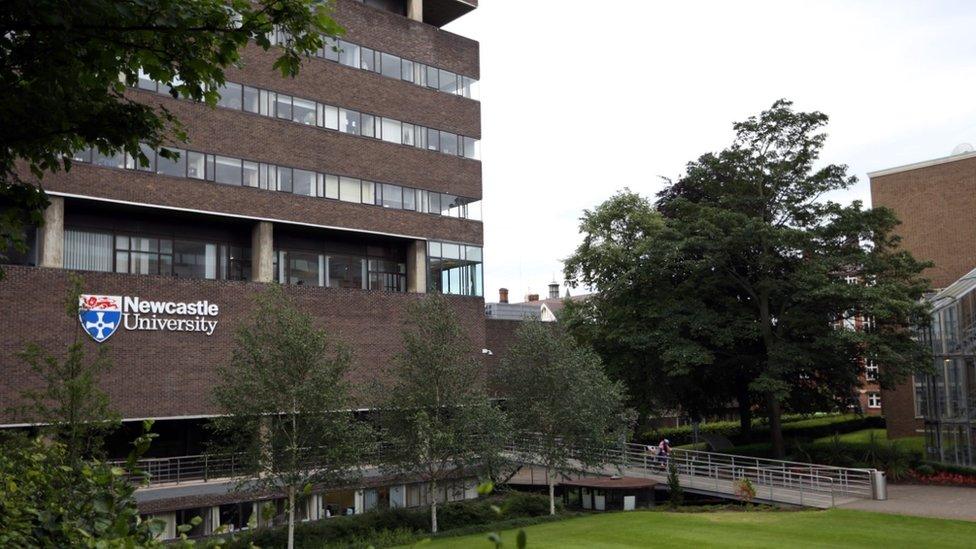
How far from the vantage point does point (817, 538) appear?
26.1m

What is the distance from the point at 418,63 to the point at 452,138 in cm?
410

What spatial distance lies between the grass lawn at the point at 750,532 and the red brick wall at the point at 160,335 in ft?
42.5

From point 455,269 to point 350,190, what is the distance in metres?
7.29

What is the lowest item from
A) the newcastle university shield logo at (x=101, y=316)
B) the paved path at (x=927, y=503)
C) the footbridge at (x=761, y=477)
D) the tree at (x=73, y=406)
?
the paved path at (x=927, y=503)

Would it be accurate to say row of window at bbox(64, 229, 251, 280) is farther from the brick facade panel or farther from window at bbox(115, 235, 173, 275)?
the brick facade panel

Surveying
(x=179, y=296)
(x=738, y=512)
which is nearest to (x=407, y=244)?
(x=179, y=296)

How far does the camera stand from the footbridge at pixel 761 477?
33.5m

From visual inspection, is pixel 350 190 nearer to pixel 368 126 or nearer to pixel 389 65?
pixel 368 126

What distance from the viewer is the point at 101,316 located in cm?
3316

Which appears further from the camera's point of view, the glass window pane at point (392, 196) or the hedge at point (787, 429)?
the hedge at point (787, 429)

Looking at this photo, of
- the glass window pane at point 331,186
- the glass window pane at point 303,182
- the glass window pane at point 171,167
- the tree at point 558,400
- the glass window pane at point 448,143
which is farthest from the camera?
the glass window pane at point 448,143

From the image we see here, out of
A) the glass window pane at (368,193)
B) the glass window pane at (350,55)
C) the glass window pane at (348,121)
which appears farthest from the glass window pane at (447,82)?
the glass window pane at (368,193)

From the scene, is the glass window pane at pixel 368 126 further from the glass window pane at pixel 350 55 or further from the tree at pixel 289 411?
the tree at pixel 289 411

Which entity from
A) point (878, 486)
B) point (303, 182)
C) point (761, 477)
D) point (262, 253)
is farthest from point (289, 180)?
point (878, 486)
